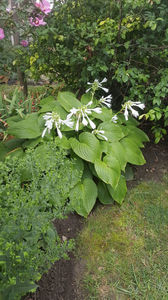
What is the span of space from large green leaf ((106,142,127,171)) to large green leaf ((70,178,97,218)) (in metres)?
0.33

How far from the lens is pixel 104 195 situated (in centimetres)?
232

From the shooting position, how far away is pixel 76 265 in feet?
5.84

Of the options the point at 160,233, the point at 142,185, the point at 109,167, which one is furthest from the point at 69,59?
the point at 160,233

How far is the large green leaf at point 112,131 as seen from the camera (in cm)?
233

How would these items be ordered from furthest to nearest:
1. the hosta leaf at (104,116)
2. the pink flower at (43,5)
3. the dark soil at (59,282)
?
1. the hosta leaf at (104,116)
2. the pink flower at (43,5)
3. the dark soil at (59,282)

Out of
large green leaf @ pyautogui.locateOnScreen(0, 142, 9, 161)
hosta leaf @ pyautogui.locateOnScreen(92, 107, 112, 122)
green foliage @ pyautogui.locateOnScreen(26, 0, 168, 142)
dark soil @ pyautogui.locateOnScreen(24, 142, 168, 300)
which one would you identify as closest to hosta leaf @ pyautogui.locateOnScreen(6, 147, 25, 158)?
large green leaf @ pyautogui.locateOnScreen(0, 142, 9, 161)

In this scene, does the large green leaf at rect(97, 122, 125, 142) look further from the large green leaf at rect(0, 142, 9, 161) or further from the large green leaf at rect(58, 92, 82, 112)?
the large green leaf at rect(0, 142, 9, 161)

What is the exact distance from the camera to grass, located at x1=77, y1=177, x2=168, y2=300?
1636mm

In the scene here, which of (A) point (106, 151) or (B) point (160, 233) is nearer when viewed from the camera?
(B) point (160, 233)

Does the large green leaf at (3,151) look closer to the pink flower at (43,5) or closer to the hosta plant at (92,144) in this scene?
the hosta plant at (92,144)

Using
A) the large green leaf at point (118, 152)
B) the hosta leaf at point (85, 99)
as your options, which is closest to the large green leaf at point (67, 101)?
the hosta leaf at point (85, 99)

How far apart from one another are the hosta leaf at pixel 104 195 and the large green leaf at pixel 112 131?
461 millimetres

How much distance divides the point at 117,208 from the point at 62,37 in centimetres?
172

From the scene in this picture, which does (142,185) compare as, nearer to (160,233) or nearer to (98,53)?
(160,233)
